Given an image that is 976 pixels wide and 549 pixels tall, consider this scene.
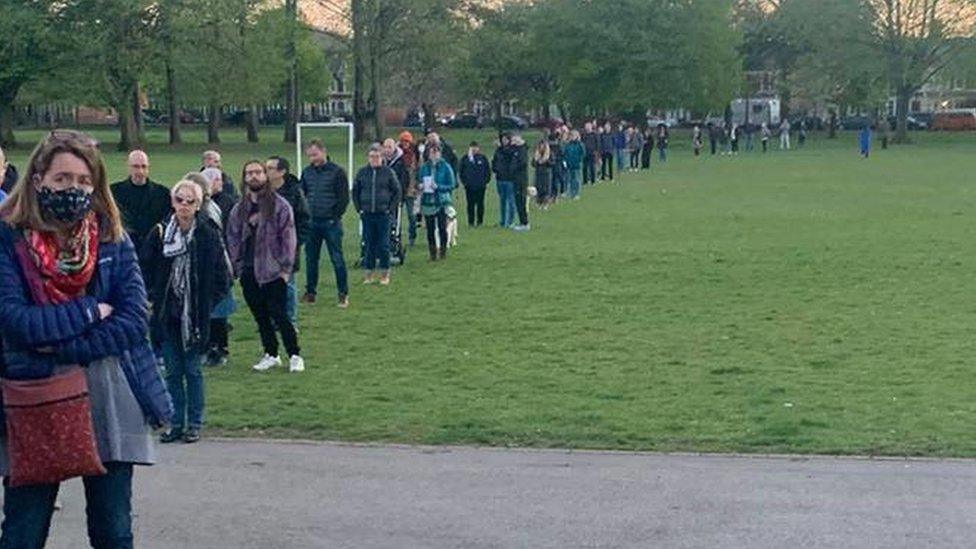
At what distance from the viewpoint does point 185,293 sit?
9.70 meters

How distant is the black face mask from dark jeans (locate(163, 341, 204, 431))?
4866 millimetres

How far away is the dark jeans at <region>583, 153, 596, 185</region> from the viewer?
42516 mm

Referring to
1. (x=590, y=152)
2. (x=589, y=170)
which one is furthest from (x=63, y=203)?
(x=589, y=170)

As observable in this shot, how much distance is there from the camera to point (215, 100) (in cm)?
7312

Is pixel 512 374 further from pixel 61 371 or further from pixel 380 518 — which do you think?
pixel 61 371

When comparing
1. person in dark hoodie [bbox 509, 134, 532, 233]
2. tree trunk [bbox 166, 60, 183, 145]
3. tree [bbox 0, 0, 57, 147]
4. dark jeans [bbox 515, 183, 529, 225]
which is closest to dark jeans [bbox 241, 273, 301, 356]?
person in dark hoodie [bbox 509, 134, 532, 233]

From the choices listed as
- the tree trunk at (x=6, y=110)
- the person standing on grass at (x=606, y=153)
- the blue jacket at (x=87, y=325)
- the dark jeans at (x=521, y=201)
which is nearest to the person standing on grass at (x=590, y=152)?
the person standing on grass at (x=606, y=153)

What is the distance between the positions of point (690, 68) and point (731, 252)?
62.8 metres

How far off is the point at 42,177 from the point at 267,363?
754 centimetres

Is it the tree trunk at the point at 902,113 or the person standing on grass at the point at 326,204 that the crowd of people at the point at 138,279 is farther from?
the tree trunk at the point at 902,113

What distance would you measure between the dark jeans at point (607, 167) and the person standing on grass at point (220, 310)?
106 ft

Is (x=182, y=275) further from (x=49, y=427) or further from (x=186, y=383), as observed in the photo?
(x=49, y=427)

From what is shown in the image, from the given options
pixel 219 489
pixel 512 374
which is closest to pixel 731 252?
pixel 512 374

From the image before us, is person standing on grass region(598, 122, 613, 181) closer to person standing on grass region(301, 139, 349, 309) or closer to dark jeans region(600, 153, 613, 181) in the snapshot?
dark jeans region(600, 153, 613, 181)
